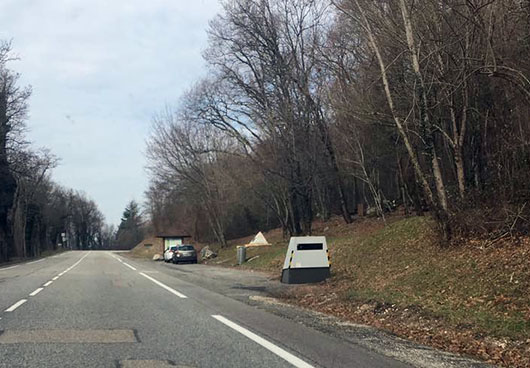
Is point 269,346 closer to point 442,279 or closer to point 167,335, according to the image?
point 167,335

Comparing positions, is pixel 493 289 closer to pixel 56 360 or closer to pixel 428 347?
pixel 428 347

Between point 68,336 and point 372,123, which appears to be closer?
point 68,336

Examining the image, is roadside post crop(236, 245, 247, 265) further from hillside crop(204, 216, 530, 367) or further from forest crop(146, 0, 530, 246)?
hillside crop(204, 216, 530, 367)

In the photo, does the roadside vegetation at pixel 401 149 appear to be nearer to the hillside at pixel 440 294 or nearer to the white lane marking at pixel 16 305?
the hillside at pixel 440 294

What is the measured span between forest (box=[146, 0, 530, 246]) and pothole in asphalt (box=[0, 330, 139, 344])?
961 centimetres

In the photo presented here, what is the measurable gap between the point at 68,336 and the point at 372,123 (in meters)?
16.9

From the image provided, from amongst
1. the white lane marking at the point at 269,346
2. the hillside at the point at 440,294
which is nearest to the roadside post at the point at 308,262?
the hillside at the point at 440,294

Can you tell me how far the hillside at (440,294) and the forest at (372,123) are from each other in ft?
4.56

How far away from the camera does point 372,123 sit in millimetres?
22844

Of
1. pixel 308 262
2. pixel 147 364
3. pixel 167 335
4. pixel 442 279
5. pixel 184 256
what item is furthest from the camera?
pixel 184 256

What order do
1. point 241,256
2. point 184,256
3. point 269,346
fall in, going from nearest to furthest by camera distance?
point 269,346, point 241,256, point 184,256

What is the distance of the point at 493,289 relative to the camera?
10.6 meters

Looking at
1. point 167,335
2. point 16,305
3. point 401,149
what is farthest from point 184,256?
point 167,335

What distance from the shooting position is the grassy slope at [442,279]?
9.38m
